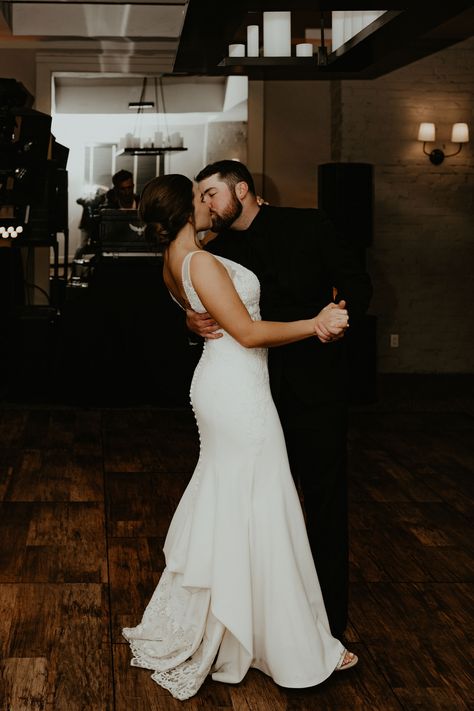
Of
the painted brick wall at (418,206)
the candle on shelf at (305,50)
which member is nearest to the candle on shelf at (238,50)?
the candle on shelf at (305,50)

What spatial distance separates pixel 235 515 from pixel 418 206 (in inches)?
267

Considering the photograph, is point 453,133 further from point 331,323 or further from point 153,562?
point 331,323

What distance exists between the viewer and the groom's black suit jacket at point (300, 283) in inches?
119

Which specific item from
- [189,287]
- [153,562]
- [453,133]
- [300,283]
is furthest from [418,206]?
[189,287]

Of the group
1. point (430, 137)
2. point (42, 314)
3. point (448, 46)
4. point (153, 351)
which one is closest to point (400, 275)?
point (430, 137)

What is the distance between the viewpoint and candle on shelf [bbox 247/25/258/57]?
4.46 metres

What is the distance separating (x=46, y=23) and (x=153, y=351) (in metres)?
3.95

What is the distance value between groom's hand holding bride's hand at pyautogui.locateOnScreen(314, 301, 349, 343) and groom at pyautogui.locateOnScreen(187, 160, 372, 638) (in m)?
0.20

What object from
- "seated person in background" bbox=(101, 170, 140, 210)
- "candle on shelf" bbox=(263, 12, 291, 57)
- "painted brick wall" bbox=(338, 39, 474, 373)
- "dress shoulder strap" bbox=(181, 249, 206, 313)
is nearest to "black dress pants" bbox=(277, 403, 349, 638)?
"dress shoulder strap" bbox=(181, 249, 206, 313)

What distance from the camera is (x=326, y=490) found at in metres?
3.05

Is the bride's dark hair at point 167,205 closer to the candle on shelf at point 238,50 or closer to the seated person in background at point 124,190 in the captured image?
the candle on shelf at point 238,50

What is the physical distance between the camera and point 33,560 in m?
4.05

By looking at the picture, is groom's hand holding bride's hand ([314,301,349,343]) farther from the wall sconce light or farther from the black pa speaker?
the wall sconce light

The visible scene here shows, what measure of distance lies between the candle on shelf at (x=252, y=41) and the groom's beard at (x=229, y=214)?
174cm
